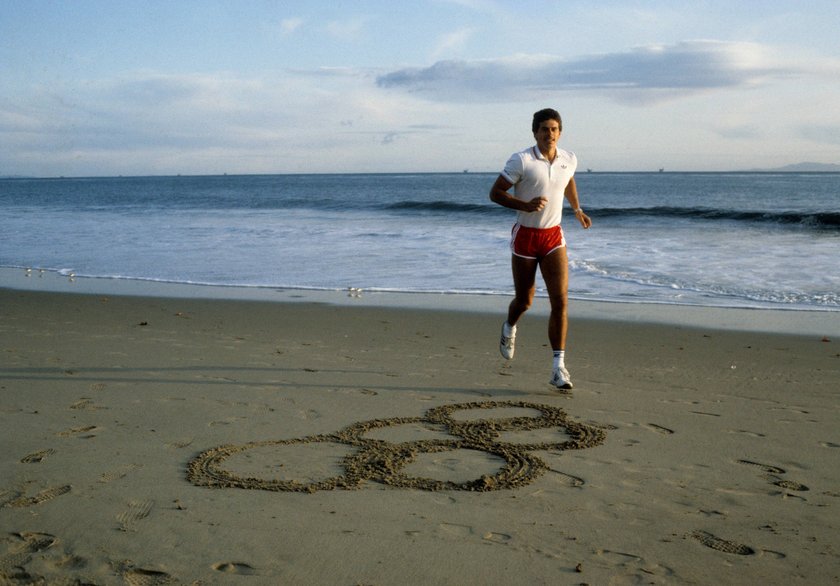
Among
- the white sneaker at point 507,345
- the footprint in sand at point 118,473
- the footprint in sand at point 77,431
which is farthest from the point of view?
the white sneaker at point 507,345

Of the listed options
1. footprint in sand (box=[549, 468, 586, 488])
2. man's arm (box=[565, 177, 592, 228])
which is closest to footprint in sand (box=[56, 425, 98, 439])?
footprint in sand (box=[549, 468, 586, 488])

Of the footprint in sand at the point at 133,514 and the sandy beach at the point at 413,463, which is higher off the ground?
the footprint in sand at the point at 133,514

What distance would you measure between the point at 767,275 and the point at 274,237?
42.8 feet

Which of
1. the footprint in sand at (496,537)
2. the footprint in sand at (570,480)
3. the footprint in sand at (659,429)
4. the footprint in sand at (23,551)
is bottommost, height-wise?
the footprint in sand at (570,480)

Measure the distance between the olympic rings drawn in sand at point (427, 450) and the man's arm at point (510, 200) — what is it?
136cm

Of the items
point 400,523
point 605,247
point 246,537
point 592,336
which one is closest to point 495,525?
point 400,523

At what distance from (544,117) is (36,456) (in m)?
3.79

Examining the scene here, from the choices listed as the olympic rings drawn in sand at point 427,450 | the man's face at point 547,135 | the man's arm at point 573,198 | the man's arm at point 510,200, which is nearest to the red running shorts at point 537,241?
the man's arm at point 510,200

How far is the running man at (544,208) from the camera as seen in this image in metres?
5.58

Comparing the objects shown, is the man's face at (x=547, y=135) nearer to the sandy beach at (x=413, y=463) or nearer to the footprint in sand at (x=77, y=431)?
the sandy beach at (x=413, y=463)

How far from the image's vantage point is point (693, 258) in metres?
15.3

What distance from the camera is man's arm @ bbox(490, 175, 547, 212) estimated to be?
5.54m

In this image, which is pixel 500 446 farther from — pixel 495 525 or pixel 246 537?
pixel 246 537

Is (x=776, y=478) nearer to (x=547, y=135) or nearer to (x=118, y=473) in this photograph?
(x=547, y=135)
